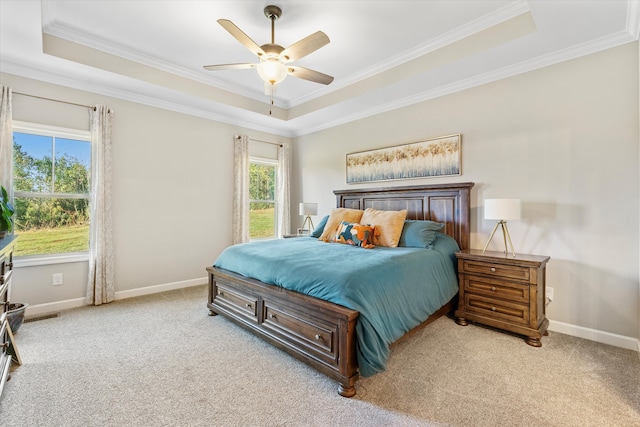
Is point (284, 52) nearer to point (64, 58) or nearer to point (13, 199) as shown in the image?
point (64, 58)

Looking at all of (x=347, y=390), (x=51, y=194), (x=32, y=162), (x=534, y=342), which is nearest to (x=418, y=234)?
(x=534, y=342)

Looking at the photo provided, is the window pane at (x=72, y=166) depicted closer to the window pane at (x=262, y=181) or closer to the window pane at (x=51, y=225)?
the window pane at (x=51, y=225)

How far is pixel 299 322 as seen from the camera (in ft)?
7.20

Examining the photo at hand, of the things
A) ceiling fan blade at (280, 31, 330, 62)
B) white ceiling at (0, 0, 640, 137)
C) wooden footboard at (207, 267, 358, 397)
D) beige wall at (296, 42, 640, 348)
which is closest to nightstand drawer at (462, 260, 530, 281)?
beige wall at (296, 42, 640, 348)

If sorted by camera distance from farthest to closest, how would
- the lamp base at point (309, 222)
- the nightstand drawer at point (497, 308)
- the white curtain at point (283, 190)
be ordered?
the white curtain at point (283, 190) < the lamp base at point (309, 222) < the nightstand drawer at point (497, 308)

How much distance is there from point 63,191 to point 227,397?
3.28 meters

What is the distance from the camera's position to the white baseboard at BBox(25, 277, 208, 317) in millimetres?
3232

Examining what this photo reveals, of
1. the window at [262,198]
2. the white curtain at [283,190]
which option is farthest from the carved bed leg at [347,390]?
the white curtain at [283,190]

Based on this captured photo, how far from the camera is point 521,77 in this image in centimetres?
307

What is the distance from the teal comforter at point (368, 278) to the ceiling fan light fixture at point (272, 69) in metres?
1.55

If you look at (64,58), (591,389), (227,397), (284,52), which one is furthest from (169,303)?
(591,389)

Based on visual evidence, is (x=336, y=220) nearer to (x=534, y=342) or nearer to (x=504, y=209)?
(x=504, y=209)

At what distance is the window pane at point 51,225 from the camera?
3.27 m

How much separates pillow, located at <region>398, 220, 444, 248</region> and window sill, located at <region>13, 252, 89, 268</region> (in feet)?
12.3
